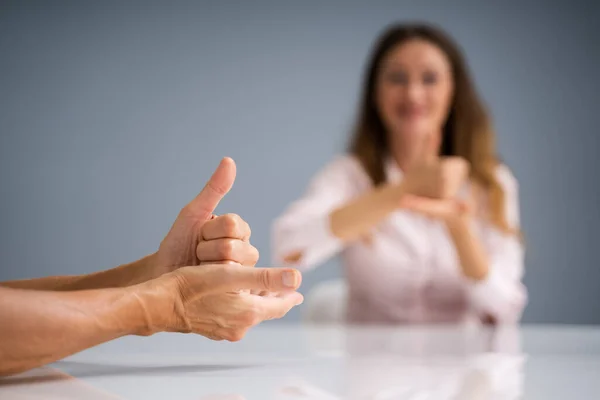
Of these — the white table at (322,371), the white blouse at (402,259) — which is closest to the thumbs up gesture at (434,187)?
the white blouse at (402,259)

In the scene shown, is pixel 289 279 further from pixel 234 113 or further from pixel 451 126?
pixel 234 113

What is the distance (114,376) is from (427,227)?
1.40 meters

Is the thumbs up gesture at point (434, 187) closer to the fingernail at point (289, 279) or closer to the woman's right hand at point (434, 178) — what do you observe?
the woman's right hand at point (434, 178)

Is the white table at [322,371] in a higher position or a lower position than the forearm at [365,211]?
lower

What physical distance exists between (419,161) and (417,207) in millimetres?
129

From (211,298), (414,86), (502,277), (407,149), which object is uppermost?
(414,86)

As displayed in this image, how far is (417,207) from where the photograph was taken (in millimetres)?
1682

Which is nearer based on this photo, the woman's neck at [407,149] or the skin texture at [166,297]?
the skin texture at [166,297]

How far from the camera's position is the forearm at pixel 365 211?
165 centimetres

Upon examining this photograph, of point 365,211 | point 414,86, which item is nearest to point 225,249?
point 365,211

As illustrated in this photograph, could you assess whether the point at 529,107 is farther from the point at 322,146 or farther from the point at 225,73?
the point at 225,73

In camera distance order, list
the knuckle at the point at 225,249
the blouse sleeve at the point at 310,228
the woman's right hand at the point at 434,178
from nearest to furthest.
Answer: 1. the knuckle at the point at 225,249
2. the woman's right hand at the point at 434,178
3. the blouse sleeve at the point at 310,228

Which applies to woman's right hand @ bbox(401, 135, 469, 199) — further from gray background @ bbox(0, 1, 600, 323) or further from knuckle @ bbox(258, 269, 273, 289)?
gray background @ bbox(0, 1, 600, 323)

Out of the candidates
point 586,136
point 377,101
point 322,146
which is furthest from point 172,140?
point 586,136
